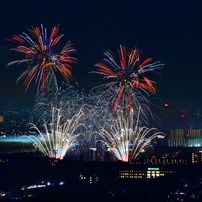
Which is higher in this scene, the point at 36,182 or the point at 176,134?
the point at 176,134

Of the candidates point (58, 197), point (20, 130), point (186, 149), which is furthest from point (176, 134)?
point (58, 197)

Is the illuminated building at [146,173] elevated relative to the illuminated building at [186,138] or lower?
lower

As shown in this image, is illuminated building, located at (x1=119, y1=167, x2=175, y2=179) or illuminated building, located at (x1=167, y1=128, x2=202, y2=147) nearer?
illuminated building, located at (x1=119, y1=167, x2=175, y2=179)

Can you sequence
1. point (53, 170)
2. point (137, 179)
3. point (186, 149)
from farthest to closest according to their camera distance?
point (186, 149) < point (137, 179) < point (53, 170)

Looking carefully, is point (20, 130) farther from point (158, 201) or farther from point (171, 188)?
point (158, 201)

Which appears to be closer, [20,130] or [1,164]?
[1,164]

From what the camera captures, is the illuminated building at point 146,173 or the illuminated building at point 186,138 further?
the illuminated building at point 186,138

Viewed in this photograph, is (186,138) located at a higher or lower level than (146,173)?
higher

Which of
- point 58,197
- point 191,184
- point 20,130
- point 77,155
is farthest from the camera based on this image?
point 20,130

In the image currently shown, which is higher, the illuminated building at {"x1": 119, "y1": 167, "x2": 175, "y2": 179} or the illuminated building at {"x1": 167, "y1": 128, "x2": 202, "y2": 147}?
the illuminated building at {"x1": 167, "y1": 128, "x2": 202, "y2": 147}

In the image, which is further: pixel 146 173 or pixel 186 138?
pixel 186 138
